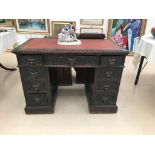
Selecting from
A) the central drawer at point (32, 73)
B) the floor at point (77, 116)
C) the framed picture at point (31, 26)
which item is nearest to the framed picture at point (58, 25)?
the framed picture at point (31, 26)

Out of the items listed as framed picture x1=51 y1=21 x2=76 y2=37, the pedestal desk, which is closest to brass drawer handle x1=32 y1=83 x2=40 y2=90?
the pedestal desk

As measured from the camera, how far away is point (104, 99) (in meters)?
1.59

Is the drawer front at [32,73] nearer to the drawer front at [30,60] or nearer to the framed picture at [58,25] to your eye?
the drawer front at [30,60]

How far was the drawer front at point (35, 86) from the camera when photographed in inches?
58.2

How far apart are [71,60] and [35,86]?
452 mm

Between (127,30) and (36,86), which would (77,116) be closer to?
(36,86)

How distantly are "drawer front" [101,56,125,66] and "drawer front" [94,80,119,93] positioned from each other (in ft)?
0.65

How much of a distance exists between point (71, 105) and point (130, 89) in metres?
0.91

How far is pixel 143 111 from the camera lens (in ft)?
5.56

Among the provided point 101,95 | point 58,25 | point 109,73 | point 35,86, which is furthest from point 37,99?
point 58,25

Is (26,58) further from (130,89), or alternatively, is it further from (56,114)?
(130,89)

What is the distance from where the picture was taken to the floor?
1.42 meters
